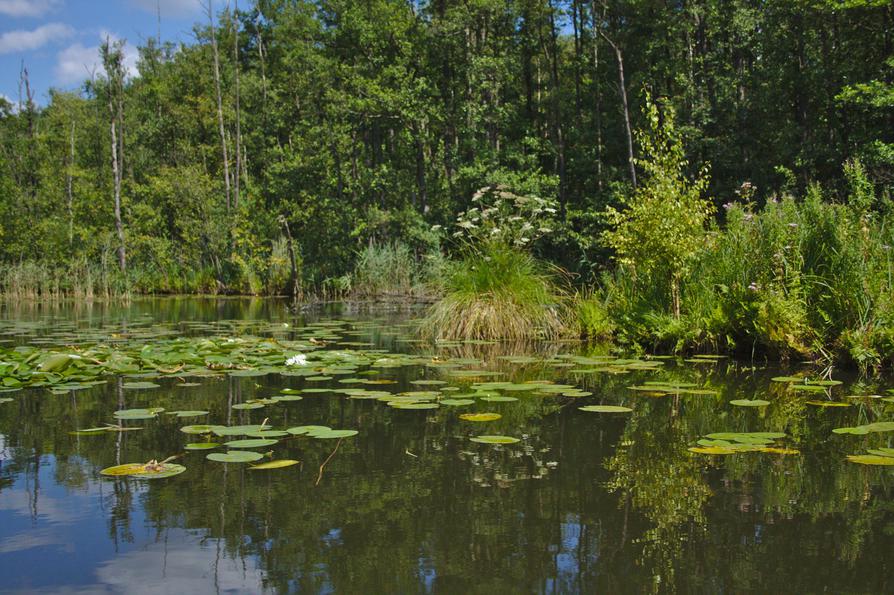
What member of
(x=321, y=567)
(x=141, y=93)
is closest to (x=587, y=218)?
(x=321, y=567)

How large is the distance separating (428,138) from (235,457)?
22668mm

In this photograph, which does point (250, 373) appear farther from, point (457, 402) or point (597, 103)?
point (597, 103)

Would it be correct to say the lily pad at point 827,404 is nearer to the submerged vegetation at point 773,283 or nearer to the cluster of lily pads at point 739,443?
the cluster of lily pads at point 739,443

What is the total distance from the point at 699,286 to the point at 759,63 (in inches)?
666

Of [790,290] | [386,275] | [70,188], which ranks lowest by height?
[790,290]

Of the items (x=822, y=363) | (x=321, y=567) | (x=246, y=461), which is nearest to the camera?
(x=321, y=567)

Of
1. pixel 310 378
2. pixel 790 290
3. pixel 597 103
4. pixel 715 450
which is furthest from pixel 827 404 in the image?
pixel 597 103

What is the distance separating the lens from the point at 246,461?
10.9 ft

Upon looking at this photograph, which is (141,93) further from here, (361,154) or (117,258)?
(361,154)

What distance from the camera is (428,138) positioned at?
2511cm

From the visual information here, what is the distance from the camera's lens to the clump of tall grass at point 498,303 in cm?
895

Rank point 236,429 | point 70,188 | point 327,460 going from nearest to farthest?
1. point 327,460
2. point 236,429
3. point 70,188

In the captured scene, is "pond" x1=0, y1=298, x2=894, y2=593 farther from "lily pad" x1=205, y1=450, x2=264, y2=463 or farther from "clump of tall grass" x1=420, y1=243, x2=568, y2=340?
"clump of tall grass" x1=420, y1=243, x2=568, y2=340

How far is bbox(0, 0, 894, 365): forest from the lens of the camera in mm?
19922
